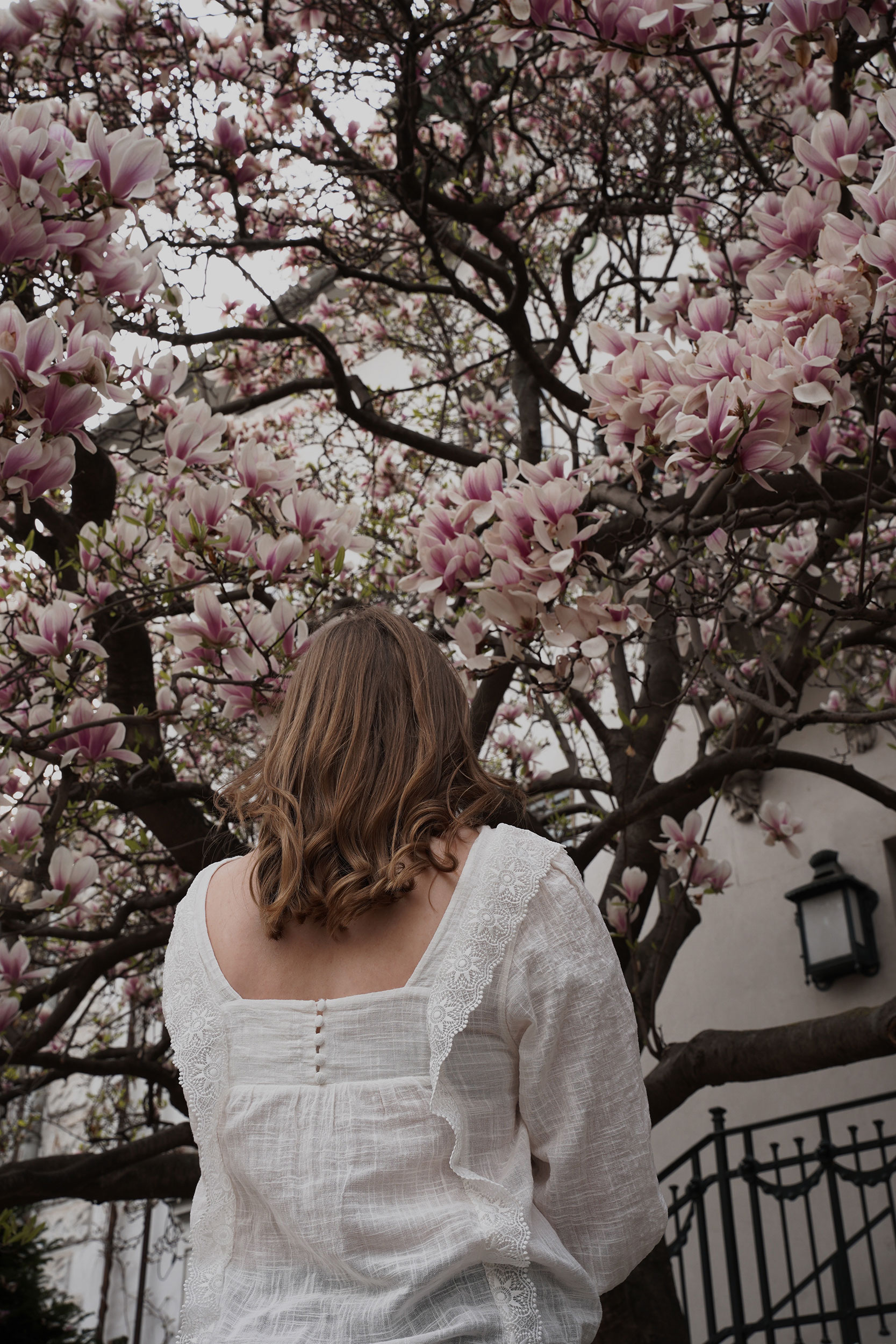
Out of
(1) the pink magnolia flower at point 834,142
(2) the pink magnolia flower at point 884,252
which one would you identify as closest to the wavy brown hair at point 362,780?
(2) the pink magnolia flower at point 884,252

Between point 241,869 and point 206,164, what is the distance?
3436 mm

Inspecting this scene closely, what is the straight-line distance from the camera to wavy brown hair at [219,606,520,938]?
145cm

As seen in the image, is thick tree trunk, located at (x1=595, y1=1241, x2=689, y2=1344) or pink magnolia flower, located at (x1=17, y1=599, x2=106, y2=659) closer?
pink magnolia flower, located at (x1=17, y1=599, x2=106, y2=659)

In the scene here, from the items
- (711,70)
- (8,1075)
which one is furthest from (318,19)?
(8,1075)

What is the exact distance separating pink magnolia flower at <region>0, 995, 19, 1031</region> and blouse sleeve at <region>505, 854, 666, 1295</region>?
2147mm

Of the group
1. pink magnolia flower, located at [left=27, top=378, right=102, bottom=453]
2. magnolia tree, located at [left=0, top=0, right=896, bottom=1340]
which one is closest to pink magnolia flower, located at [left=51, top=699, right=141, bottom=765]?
magnolia tree, located at [left=0, top=0, right=896, bottom=1340]

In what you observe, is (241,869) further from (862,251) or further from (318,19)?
(318,19)

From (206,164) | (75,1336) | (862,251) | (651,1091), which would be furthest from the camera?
(75,1336)

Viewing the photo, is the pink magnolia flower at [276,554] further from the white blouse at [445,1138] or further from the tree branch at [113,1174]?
the tree branch at [113,1174]

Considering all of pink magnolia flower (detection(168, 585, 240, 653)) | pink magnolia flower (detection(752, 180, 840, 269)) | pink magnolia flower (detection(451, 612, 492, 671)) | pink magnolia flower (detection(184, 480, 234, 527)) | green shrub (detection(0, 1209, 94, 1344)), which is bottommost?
green shrub (detection(0, 1209, 94, 1344))

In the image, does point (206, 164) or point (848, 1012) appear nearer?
point (848, 1012)

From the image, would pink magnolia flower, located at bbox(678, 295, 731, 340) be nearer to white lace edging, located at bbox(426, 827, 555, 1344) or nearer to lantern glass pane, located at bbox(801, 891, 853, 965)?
white lace edging, located at bbox(426, 827, 555, 1344)

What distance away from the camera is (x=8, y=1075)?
16.5ft

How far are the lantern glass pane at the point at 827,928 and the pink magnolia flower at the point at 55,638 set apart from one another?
4.21m
